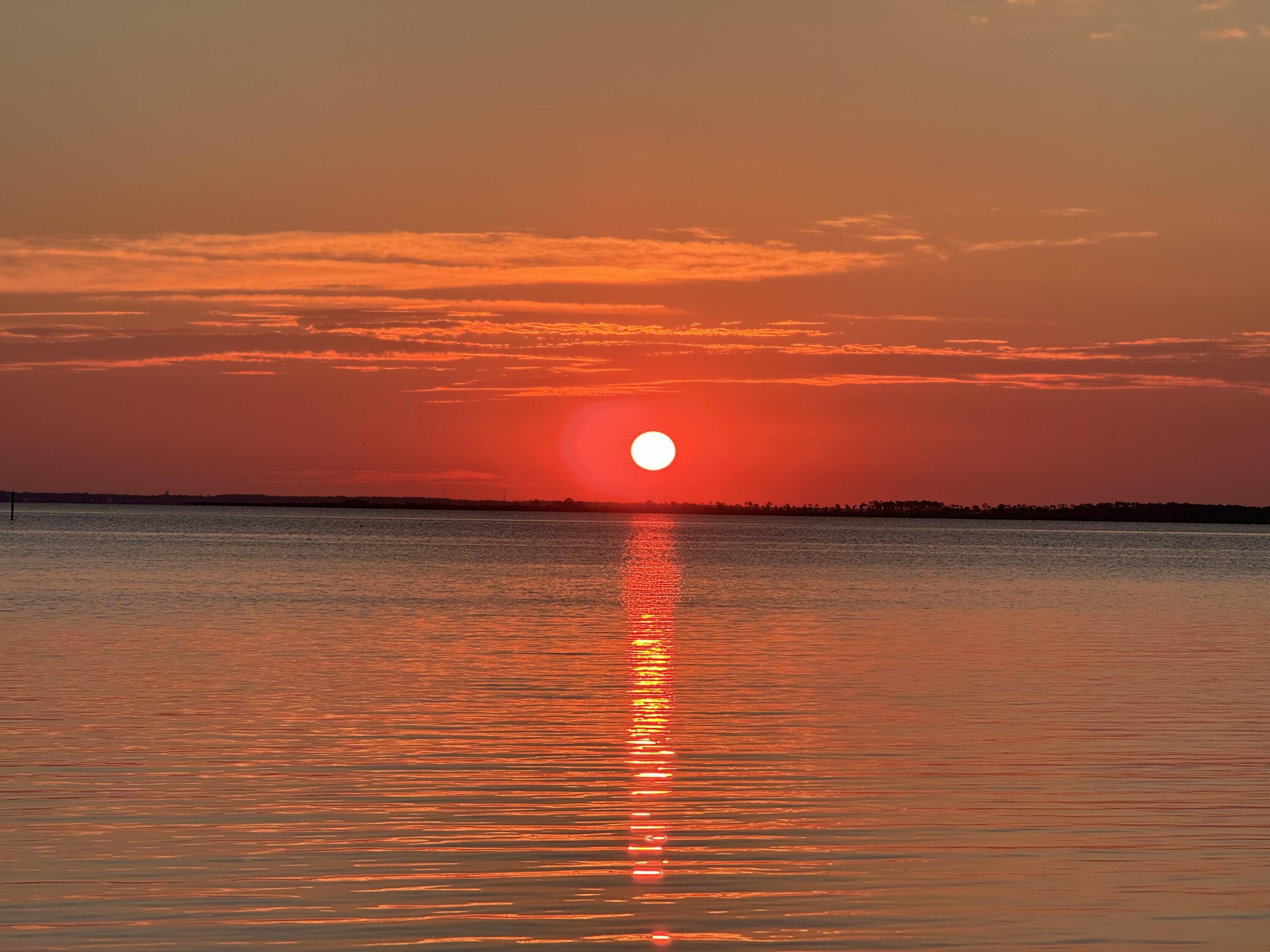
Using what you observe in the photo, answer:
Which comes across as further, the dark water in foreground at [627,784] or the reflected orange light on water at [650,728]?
the reflected orange light on water at [650,728]

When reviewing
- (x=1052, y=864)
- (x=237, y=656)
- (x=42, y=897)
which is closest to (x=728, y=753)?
(x=1052, y=864)

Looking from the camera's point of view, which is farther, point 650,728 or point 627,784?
point 650,728

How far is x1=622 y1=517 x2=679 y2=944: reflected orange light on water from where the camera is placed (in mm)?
12703

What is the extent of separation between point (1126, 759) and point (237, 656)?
18.0 m

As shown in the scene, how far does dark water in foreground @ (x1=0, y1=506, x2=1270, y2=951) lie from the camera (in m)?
10.7

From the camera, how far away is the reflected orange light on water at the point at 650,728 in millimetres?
12703

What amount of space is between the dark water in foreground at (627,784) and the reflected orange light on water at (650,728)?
0.29 ft

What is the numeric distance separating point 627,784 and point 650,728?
14.1 feet

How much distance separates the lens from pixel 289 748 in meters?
18.1

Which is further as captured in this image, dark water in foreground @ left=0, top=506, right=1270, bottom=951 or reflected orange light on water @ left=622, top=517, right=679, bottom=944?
reflected orange light on water @ left=622, top=517, right=679, bottom=944

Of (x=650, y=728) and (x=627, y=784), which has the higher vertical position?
(x=650, y=728)

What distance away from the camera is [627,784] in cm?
1598

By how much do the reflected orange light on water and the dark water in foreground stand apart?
90 mm

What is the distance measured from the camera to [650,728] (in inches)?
798
